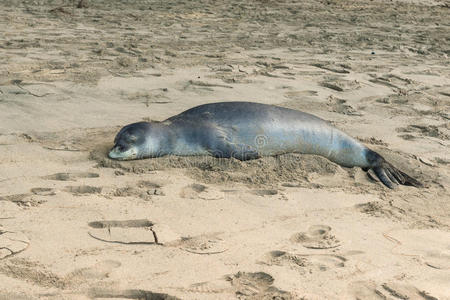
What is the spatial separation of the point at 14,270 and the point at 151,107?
268 centimetres

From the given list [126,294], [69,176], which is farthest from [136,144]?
[126,294]

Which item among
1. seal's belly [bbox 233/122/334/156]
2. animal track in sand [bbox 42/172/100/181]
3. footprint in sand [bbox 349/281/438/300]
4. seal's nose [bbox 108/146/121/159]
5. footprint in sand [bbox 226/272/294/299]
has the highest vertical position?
seal's belly [bbox 233/122/334/156]

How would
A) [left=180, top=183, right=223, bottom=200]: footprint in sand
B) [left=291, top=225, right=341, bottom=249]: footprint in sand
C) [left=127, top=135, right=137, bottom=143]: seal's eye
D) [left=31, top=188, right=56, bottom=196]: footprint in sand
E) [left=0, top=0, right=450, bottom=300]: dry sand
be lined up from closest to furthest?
1. [left=0, top=0, right=450, bottom=300]: dry sand
2. [left=291, top=225, right=341, bottom=249]: footprint in sand
3. [left=31, top=188, right=56, bottom=196]: footprint in sand
4. [left=180, top=183, right=223, bottom=200]: footprint in sand
5. [left=127, top=135, right=137, bottom=143]: seal's eye

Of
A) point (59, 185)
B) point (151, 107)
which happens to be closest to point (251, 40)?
point (151, 107)

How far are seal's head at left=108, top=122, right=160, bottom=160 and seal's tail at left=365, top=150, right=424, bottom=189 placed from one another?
1.33 m

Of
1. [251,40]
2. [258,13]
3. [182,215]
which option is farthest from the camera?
[258,13]

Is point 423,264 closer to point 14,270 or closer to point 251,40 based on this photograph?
point 14,270

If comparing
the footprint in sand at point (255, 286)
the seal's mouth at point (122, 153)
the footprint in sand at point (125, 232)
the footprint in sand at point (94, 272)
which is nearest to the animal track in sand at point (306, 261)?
the footprint in sand at point (255, 286)

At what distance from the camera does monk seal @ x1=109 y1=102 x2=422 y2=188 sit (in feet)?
12.9

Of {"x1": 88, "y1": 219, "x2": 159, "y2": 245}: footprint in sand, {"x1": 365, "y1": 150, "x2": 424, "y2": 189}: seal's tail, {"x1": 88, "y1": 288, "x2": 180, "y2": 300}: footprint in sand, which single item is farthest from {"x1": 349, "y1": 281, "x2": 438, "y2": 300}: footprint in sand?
{"x1": 365, "y1": 150, "x2": 424, "y2": 189}: seal's tail

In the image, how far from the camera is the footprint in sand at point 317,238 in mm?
3057

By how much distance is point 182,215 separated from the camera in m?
3.26

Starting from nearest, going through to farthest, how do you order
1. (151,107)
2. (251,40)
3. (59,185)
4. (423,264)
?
(423,264) → (59,185) → (151,107) → (251,40)

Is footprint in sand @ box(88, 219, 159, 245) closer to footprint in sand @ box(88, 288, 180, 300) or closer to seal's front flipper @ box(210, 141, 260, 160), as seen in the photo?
footprint in sand @ box(88, 288, 180, 300)
